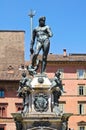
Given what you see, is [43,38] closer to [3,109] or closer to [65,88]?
[3,109]

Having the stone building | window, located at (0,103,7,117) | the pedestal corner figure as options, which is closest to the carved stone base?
the pedestal corner figure

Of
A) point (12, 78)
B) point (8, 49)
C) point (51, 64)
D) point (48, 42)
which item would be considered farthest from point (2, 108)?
point (48, 42)

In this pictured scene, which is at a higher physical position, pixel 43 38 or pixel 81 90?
pixel 43 38

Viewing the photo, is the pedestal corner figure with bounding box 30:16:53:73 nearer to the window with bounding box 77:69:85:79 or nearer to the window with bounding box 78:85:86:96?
the window with bounding box 78:85:86:96

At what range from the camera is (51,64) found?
80938 millimetres

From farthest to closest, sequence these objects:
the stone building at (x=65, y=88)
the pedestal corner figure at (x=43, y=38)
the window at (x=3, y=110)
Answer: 1. the stone building at (x=65, y=88)
2. the window at (x=3, y=110)
3. the pedestal corner figure at (x=43, y=38)

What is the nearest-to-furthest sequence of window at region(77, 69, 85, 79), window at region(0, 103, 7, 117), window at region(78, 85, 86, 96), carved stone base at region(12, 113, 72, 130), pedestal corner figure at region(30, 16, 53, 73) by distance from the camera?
1. carved stone base at region(12, 113, 72, 130)
2. pedestal corner figure at region(30, 16, 53, 73)
3. window at region(0, 103, 7, 117)
4. window at region(78, 85, 86, 96)
5. window at region(77, 69, 85, 79)

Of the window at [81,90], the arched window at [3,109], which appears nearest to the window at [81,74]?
the window at [81,90]

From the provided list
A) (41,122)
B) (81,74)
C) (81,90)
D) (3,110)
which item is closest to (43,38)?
(41,122)

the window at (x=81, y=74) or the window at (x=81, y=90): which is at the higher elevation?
the window at (x=81, y=74)

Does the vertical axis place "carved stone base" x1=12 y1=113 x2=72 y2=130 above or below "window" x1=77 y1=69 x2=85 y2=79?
above

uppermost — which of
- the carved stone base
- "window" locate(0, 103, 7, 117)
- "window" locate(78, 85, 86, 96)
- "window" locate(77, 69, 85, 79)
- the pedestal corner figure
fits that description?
the pedestal corner figure

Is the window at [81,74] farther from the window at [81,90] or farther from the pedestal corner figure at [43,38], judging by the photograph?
the pedestal corner figure at [43,38]

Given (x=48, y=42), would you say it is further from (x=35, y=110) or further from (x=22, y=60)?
(x=22, y=60)
